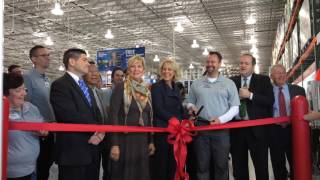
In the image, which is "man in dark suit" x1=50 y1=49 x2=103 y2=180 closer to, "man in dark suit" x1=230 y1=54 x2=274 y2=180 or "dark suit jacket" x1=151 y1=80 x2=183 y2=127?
"dark suit jacket" x1=151 y1=80 x2=183 y2=127

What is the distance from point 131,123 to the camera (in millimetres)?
3543

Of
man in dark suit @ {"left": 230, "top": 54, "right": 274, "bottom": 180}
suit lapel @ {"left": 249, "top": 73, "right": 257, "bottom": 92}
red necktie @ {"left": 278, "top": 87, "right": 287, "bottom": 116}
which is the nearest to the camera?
man in dark suit @ {"left": 230, "top": 54, "right": 274, "bottom": 180}

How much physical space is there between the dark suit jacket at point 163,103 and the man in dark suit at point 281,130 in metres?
1.27

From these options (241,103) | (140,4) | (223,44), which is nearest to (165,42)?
(223,44)

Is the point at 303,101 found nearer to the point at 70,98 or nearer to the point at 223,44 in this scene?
the point at 70,98

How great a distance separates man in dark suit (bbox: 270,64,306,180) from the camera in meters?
4.40

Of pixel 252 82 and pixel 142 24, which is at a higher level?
pixel 142 24

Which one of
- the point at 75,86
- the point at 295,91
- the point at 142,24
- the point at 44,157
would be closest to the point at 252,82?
the point at 295,91

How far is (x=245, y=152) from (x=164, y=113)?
104cm

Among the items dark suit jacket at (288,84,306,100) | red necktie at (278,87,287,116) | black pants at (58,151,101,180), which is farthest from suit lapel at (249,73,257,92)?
black pants at (58,151,101,180)

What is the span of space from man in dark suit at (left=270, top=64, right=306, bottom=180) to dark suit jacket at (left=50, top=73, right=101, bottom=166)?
2.36 metres

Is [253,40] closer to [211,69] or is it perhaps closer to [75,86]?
[211,69]

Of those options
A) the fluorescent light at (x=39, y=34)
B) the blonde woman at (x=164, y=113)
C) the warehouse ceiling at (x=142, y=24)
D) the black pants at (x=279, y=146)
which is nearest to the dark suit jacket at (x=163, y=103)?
the blonde woman at (x=164, y=113)

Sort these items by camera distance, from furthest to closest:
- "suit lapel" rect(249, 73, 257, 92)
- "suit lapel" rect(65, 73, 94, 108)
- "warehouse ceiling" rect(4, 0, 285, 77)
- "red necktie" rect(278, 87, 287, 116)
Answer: "warehouse ceiling" rect(4, 0, 285, 77) → "red necktie" rect(278, 87, 287, 116) → "suit lapel" rect(249, 73, 257, 92) → "suit lapel" rect(65, 73, 94, 108)
